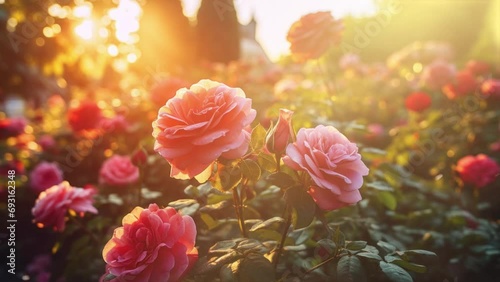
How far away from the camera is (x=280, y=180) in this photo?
0.98m

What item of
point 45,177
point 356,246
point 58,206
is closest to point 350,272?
point 356,246

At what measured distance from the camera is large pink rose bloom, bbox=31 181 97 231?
1440 millimetres

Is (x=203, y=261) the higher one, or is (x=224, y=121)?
(x=224, y=121)

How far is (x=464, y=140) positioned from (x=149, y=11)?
129 inches

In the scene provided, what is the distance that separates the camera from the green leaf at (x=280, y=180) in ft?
3.22

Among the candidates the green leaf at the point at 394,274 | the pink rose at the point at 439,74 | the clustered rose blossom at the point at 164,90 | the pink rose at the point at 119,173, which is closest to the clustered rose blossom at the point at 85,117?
the clustered rose blossom at the point at 164,90

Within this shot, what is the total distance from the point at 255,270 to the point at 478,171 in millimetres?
1785

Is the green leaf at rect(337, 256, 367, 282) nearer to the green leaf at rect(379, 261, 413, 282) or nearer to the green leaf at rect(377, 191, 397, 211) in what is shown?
the green leaf at rect(379, 261, 413, 282)

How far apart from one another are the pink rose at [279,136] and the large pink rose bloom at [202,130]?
0.19ft

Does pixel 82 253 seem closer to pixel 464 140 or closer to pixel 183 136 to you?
pixel 183 136

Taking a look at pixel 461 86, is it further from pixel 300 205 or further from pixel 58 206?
pixel 58 206

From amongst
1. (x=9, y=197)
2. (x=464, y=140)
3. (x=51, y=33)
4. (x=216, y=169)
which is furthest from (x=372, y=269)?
(x=51, y=33)

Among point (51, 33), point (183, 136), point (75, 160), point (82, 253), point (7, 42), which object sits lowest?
A: point (82, 253)

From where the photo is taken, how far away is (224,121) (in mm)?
954
